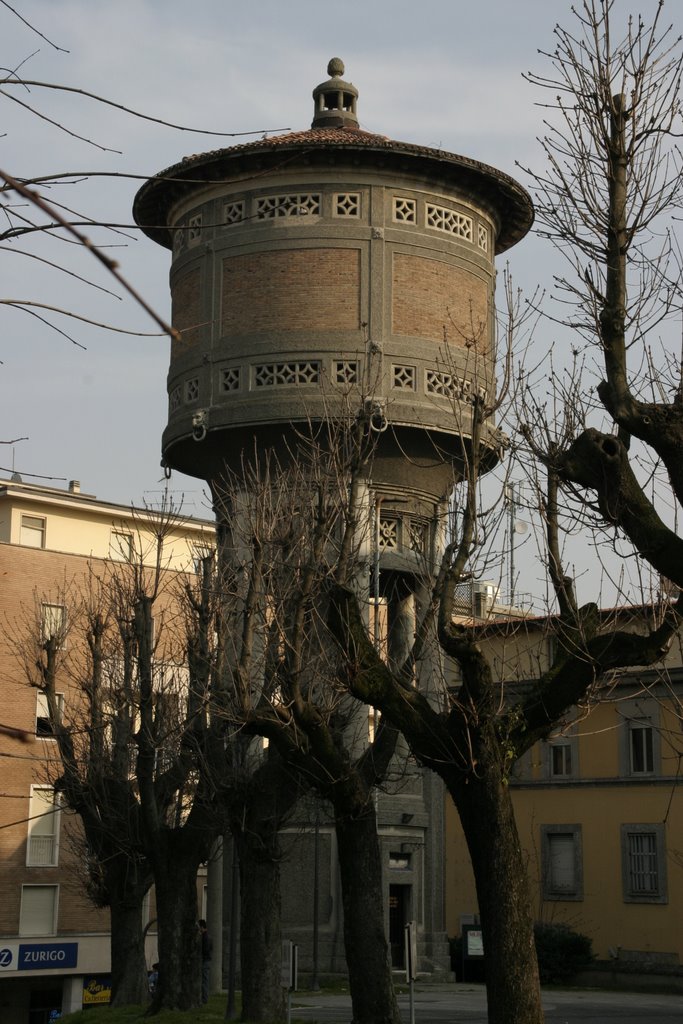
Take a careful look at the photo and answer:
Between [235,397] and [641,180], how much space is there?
45.5 ft

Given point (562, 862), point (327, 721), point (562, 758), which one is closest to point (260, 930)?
point (327, 721)

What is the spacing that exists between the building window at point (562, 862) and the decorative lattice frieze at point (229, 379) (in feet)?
62.4

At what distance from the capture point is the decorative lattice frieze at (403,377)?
2558 cm

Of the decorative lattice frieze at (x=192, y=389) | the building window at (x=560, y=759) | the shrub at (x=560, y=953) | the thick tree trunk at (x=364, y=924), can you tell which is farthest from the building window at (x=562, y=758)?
the thick tree trunk at (x=364, y=924)

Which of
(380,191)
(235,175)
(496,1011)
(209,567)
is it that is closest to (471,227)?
(380,191)

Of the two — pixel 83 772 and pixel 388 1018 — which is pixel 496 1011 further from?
pixel 83 772

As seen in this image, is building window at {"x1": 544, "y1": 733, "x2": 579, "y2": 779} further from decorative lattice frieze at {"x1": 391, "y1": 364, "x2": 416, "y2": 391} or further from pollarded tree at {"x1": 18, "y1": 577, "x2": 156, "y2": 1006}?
decorative lattice frieze at {"x1": 391, "y1": 364, "x2": 416, "y2": 391}

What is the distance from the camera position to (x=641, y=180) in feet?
41.8

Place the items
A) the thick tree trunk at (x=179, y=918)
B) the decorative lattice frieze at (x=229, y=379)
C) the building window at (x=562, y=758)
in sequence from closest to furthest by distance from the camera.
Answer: the thick tree trunk at (x=179, y=918), the decorative lattice frieze at (x=229, y=379), the building window at (x=562, y=758)

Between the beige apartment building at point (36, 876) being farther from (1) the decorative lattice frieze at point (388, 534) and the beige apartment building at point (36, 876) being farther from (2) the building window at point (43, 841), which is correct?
(1) the decorative lattice frieze at point (388, 534)

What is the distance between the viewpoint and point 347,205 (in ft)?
87.2

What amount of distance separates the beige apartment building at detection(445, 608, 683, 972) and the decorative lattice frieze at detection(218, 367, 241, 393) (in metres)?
12.3

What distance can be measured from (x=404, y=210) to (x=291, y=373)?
13.1 ft

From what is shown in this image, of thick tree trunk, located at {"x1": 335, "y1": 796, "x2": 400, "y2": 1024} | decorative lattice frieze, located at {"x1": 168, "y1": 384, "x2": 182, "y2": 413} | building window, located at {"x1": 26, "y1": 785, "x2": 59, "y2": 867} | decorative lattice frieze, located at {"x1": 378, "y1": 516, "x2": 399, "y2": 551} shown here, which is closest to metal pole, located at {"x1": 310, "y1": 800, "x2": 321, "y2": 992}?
decorative lattice frieze, located at {"x1": 378, "y1": 516, "x2": 399, "y2": 551}
